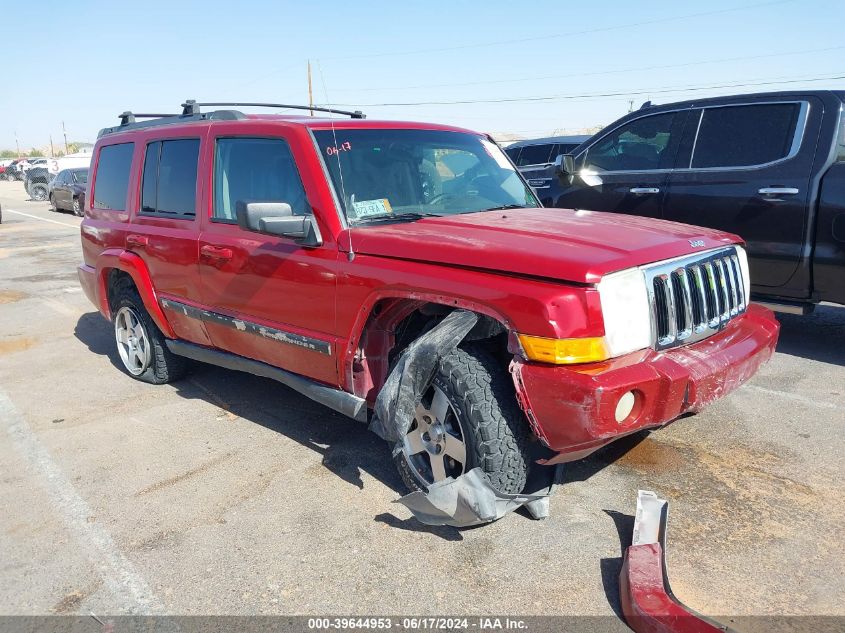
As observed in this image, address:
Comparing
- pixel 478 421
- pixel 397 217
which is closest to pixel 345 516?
pixel 478 421

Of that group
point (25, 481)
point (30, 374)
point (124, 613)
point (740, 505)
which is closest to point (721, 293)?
point (740, 505)

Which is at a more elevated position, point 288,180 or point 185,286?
point 288,180

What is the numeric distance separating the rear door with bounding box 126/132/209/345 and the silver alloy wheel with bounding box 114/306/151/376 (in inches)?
22.2

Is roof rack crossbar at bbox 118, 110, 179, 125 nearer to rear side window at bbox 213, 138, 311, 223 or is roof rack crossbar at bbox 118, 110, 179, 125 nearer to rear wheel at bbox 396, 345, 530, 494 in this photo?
rear side window at bbox 213, 138, 311, 223

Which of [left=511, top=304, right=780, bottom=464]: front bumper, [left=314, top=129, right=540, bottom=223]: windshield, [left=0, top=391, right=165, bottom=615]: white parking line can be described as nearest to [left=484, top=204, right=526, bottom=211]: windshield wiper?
[left=314, top=129, right=540, bottom=223]: windshield

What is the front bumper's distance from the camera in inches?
105

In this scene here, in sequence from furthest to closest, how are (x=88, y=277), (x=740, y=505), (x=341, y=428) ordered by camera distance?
(x=88, y=277), (x=341, y=428), (x=740, y=505)

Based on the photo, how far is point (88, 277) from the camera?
580 centimetres

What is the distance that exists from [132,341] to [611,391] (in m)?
4.16

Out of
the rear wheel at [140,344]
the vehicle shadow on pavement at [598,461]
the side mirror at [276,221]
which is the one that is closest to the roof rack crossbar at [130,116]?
the rear wheel at [140,344]

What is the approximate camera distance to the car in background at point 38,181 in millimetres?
30797

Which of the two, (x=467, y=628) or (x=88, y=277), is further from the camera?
(x=88, y=277)

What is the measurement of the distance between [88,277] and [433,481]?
3939 mm

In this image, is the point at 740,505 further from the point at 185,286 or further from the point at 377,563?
the point at 185,286
